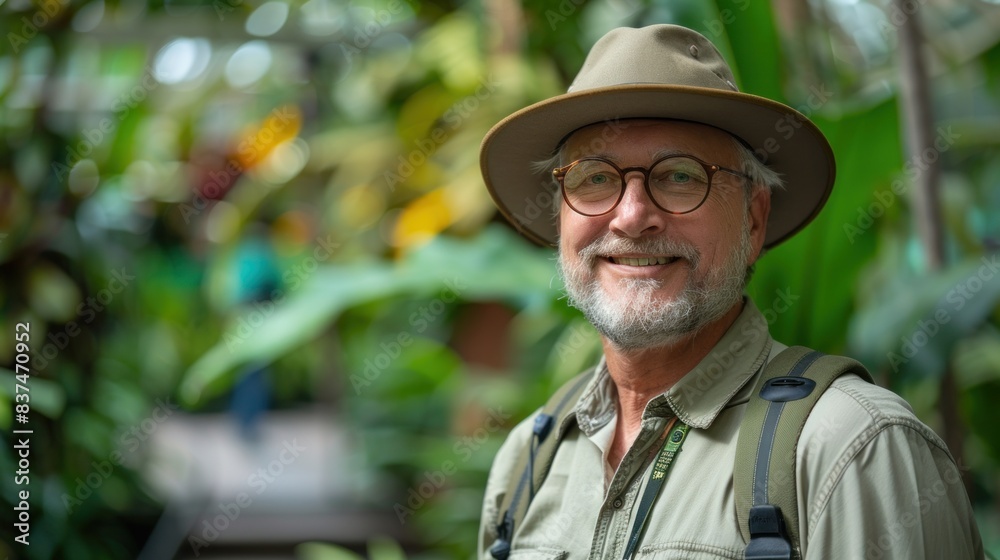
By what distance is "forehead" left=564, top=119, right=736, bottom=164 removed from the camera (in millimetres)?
1329

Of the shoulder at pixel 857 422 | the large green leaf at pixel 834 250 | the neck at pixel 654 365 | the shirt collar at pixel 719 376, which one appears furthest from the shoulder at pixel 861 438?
the large green leaf at pixel 834 250

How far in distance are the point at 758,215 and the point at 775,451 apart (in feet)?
1.46

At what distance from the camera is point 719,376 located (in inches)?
51.4

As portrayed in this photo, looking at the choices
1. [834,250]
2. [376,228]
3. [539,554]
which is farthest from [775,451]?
[376,228]

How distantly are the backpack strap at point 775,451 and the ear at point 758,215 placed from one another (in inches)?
10.0

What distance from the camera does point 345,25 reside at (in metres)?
5.02

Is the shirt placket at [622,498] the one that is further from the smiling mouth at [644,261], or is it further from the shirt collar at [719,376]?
the smiling mouth at [644,261]

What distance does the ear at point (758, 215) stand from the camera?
1.42 meters

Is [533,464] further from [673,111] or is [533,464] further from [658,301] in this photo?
[673,111]

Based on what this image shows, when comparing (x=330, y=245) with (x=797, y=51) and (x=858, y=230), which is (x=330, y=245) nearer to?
(x=797, y=51)

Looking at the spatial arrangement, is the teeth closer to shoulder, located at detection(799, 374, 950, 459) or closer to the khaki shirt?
the khaki shirt

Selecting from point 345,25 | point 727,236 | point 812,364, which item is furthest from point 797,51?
point 345,25

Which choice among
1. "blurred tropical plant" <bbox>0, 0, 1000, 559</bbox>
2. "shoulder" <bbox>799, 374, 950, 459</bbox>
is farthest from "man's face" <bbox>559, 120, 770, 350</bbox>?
"blurred tropical plant" <bbox>0, 0, 1000, 559</bbox>

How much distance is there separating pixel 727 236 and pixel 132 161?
3302 mm
